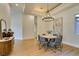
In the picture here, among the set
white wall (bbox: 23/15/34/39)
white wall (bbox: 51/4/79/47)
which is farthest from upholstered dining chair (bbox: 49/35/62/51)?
white wall (bbox: 23/15/34/39)

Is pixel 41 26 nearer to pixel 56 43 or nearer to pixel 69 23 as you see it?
pixel 69 23

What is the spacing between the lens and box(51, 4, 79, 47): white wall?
695 centimetres

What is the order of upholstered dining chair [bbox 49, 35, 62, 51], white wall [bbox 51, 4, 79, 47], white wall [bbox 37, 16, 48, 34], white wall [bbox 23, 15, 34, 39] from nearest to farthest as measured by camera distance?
1. upholstered dining chair [bbox 49, 35, 62, 51]
2. white wall [bbox 51, 4, 79, 47]
3. white wall [bbox 23, 15, 34, 39]
4. white wall [bbox 37, 16, 48, 34]

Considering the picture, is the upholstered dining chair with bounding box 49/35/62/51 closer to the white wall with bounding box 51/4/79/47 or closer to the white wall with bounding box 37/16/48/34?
the white wall with bounding box 51/4/79/47

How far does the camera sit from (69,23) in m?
7.59

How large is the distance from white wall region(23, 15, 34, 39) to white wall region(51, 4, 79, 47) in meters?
1.89

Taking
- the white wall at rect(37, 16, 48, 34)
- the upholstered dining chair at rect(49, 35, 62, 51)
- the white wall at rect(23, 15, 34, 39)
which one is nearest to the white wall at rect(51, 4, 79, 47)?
the upholstered dining chair at rect(49, 35, 62, 51)

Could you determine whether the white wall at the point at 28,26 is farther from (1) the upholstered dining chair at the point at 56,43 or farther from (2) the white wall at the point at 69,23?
(1) the upholstered dining chair at the point at 56,43

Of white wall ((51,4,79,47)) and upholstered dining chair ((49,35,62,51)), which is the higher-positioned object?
white wall ((51,4,79,47))

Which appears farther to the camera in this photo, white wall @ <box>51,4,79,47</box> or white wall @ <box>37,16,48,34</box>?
white wall @ <box>37,16,48,34</box>

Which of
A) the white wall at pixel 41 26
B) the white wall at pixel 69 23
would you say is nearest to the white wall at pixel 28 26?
the white wall at pixel 41 26

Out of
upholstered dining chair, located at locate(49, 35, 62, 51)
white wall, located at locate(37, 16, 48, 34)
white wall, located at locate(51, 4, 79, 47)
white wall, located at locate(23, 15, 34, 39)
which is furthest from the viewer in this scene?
white wall, located at locate(37, 16, 48, 34)

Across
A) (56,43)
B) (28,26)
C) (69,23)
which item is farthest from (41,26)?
(56,43)

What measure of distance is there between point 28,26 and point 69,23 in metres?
2.89
